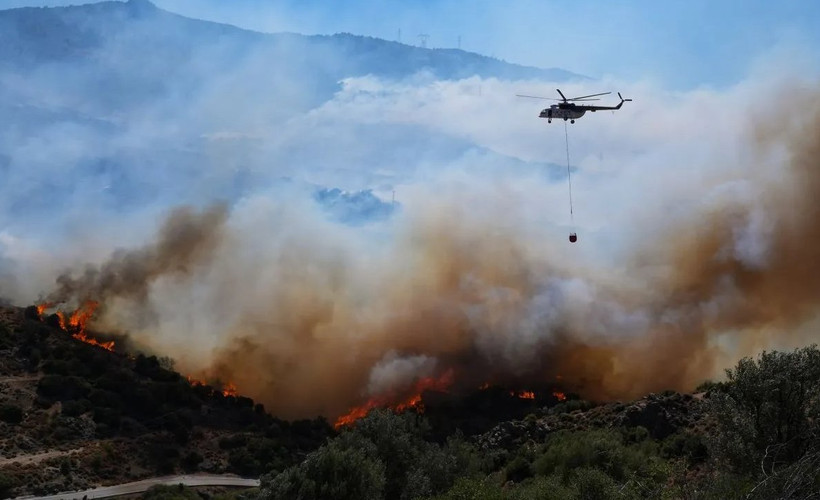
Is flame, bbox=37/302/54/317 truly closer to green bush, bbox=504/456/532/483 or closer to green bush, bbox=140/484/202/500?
green bush, bbox=140/484/202/500

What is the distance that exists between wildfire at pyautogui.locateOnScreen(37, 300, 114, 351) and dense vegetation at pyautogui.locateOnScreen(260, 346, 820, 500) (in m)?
63.3

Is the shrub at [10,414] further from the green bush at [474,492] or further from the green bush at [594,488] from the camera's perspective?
the green bush at [594,488]

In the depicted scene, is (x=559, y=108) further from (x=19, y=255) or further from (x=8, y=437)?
(x=19, y=255)

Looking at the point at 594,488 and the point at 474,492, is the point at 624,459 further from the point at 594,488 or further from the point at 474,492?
the point at 474,492

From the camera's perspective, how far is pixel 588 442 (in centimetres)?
5969

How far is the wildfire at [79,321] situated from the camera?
111900mm

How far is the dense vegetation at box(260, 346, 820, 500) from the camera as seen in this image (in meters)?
38.6

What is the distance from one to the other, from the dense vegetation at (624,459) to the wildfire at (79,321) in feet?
208

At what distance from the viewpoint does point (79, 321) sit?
11500 cm

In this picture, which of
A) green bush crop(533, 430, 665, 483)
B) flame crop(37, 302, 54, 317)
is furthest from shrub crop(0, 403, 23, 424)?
green bush crop(533, 430, 665, 483)

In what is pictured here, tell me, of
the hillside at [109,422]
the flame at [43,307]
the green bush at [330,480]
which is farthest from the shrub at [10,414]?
the green bush at [330,480]

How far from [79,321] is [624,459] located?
8959 cm

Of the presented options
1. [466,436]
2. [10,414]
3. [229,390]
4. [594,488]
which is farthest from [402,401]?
[594,488]

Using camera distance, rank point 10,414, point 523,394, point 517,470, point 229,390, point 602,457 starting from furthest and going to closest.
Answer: point 229,390, point 523,394, point 10,414, point 517,470, point 602,457
